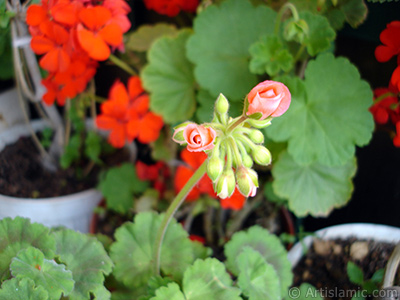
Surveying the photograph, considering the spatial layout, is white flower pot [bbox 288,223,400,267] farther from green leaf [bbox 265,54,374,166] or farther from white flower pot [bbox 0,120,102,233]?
white flower pot [bbox 0,120,102,233]

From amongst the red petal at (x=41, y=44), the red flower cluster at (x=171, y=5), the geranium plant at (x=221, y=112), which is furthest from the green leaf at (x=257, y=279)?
the red flower cluster at (x=171, y=5)

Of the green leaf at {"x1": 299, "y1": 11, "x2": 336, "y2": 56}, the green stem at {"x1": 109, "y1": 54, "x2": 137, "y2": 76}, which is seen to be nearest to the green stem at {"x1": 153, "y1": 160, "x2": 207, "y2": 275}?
the green leaf at {"x1": 299, "y1": 11, "x2": 336, "y2": 56}

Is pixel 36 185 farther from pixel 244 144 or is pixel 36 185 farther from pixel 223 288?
pixel 244 144

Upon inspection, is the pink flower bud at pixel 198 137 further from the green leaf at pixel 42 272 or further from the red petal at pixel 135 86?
the red petal at pixel 135 86

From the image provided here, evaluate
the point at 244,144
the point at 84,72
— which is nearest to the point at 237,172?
the point at 244,144

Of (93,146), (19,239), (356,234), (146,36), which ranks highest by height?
(146,36)

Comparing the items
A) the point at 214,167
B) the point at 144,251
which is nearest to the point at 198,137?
the point at 214,167

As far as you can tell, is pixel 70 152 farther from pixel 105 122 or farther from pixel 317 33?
pixel 317 33
